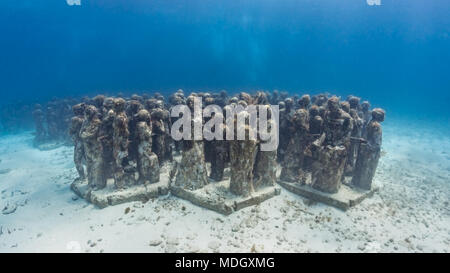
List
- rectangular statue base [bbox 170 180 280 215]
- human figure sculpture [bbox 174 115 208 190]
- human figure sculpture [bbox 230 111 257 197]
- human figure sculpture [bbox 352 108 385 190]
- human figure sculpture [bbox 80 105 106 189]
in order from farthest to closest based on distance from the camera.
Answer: human figure sculpture [bbox 352 108 385 190]
human figure sculpture [bbox 80 105 106 189]
human figure sculpture [bbox 174 115 208 190]
rectangular statue base [bbox 170 180 280 215]
human figure sculpture [bbox 230 111 257 197]

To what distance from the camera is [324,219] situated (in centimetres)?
718

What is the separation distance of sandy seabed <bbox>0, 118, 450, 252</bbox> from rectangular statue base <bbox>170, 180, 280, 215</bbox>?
18 centimetres

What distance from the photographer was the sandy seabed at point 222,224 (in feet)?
20.1

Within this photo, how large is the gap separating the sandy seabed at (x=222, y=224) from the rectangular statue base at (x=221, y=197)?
18 centimetres

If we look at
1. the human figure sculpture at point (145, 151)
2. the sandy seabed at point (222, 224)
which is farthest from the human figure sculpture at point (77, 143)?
the human figure sculpture at point (145, 151)

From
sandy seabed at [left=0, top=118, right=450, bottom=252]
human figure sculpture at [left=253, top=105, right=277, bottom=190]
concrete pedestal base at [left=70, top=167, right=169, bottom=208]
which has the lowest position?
sandy seabed at [left=0, top=118, right=450, bottom=252]

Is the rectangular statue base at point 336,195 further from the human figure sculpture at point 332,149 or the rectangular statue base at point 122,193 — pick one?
the rectangular statue base at point 122,193

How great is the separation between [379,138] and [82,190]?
402 inches

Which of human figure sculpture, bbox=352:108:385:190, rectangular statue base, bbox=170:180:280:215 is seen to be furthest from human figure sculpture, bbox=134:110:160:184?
human figure sculpture, bbox=352:108:385:190

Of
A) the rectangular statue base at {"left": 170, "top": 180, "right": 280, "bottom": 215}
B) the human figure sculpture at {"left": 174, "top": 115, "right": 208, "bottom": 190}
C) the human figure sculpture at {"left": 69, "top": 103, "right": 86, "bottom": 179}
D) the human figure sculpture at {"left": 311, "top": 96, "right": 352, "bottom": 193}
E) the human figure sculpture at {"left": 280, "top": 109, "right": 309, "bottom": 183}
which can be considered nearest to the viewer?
the rectangular statue base at {"left": 170, "top": 180, "right": 280, "bottom": 215}

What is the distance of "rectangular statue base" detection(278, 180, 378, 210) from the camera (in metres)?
7.72

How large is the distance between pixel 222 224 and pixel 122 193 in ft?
11.0

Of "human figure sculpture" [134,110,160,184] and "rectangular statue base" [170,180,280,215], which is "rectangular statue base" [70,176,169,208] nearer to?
"human figure sculpture" [134,110,160,184]

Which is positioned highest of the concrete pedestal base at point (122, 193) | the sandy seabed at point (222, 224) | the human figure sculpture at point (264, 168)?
the human figure sculpture at point (264, 168)
